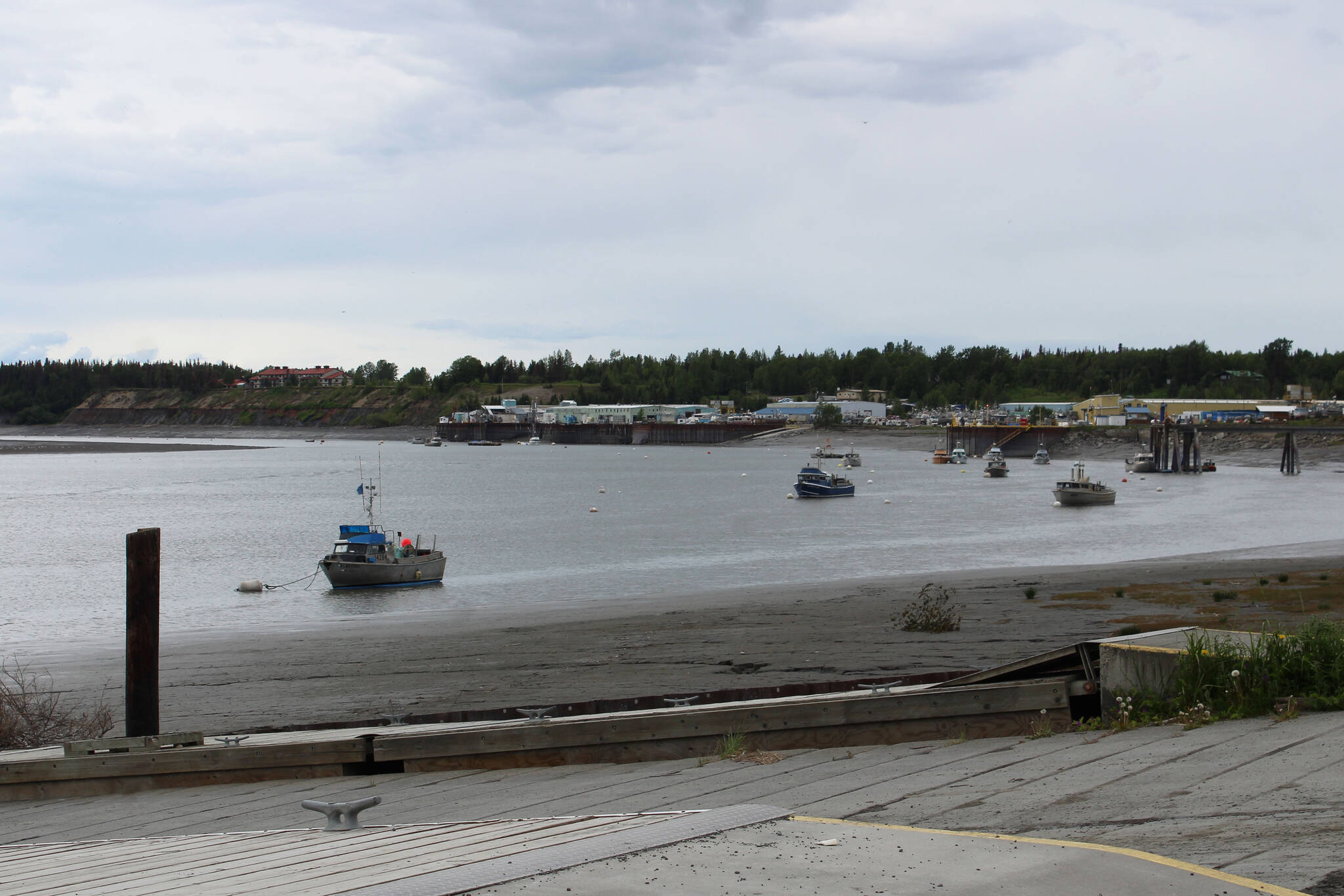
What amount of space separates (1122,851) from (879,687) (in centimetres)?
515

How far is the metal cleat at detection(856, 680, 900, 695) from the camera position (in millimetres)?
9867

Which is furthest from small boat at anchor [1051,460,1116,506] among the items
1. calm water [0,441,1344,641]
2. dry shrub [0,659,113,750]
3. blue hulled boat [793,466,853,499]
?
dry shrub [0,659,113,750]

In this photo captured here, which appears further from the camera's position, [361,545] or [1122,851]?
[361,545]

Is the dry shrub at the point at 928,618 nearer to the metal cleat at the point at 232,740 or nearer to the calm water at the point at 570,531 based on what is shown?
the calm water at the point at 570,531

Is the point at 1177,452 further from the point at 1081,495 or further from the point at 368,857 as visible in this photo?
the point at 368,857

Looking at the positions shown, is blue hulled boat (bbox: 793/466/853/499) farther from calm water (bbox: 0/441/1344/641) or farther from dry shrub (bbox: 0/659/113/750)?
dry shrub (bbox: 0/659/113/750)

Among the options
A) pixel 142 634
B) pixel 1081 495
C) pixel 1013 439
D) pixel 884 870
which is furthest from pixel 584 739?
pixel 1013 439

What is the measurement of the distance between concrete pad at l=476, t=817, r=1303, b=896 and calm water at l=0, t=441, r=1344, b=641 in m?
31.5

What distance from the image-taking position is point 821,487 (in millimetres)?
90625

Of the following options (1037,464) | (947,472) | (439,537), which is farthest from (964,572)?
(1037,464)

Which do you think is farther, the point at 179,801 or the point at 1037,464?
the point at 1037,464

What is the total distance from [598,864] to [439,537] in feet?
193

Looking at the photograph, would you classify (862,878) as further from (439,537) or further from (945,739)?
(439,537)

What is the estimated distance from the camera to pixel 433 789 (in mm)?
9227
